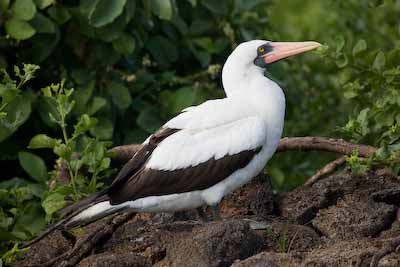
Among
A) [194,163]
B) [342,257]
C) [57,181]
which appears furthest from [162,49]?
[342,257]

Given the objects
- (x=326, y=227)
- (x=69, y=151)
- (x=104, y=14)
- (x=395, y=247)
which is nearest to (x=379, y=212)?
(x=326, y=227)

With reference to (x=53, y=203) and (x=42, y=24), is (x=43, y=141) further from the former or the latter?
(x=42, y=24)

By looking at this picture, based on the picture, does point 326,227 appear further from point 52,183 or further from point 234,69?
point 52,183

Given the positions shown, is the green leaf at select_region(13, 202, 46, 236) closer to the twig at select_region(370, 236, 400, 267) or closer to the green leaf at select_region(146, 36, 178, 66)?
the green leaf at select_region(146, 36, 178, 66)

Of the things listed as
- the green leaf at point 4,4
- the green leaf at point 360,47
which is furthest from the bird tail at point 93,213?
the green leaf at point 4,4

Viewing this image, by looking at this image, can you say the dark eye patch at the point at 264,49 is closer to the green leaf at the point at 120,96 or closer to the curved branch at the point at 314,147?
the curved branch at the point at 314,147

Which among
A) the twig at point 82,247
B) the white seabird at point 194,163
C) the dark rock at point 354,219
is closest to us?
the dark rock at point 354,219

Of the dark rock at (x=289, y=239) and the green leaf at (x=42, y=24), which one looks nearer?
the dark rock at (x=289, y=239)

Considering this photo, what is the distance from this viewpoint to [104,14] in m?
8.43

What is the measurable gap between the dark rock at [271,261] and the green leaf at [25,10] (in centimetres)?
303

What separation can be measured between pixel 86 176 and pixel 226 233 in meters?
1.77

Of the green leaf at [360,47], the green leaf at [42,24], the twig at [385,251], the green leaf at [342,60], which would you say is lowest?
the green leaf at [42,24]

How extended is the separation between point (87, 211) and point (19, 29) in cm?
194

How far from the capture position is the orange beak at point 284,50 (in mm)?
7527
